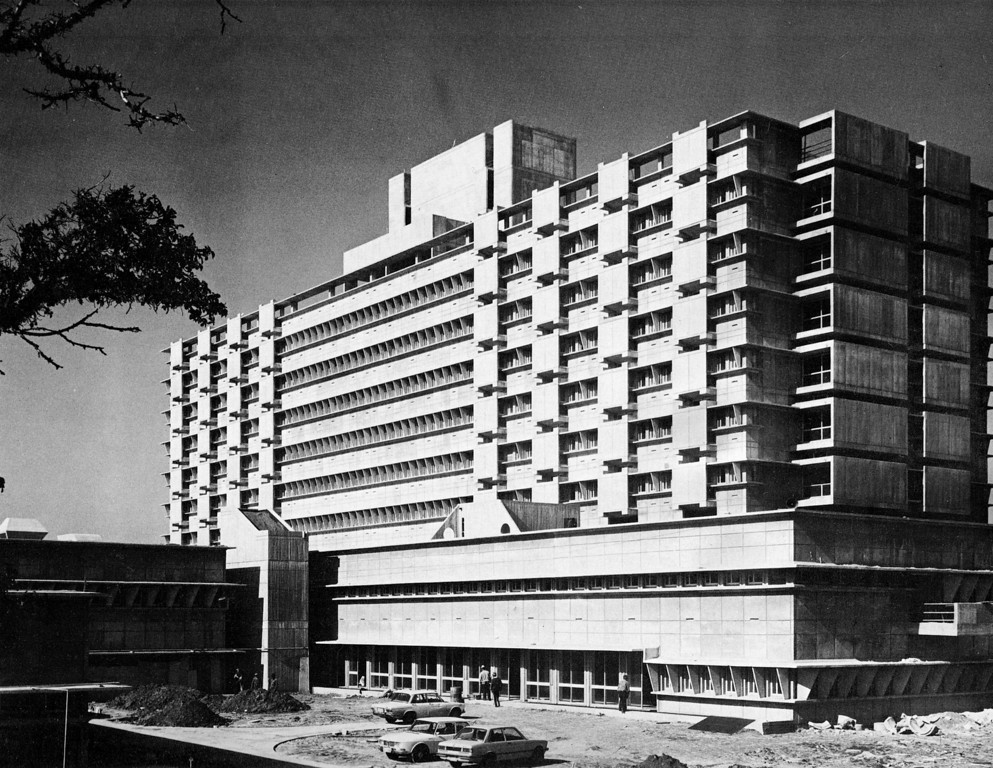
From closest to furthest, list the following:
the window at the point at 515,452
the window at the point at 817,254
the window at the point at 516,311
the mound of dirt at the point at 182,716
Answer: the mound of dirt at the point at 182,716 → the window at the point at 817,254 → the window at the point at 515,452 → the window at the point at 516,311

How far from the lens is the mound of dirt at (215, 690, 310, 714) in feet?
217

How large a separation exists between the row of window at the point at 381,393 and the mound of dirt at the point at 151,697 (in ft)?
116

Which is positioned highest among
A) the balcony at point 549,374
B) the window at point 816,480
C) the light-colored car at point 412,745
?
the balcony at point 549,374

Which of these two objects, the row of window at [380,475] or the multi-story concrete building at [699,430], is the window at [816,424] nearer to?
the multi-story concrete building at [699,430]

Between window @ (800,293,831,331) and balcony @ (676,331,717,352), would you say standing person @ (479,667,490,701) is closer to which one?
balcony @ (676,331,717,352)

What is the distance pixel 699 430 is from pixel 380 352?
128 feet

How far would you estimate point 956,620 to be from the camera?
60469 mm

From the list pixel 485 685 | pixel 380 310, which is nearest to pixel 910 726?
pixel 485 685

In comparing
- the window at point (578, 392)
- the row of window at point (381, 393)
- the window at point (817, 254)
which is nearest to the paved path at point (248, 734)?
the window at point (578, 392)

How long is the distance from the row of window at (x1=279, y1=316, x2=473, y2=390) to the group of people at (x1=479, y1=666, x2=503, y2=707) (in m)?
29.0

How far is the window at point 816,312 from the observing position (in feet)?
230

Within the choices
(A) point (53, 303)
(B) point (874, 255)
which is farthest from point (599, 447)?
(A) point (53, 303)

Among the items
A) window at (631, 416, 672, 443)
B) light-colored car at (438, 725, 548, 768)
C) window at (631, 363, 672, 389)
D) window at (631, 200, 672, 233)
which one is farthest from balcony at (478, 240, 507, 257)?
light-colored car at (438, 725, 548, 768)

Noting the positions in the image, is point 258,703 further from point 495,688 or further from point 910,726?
point 910,726
